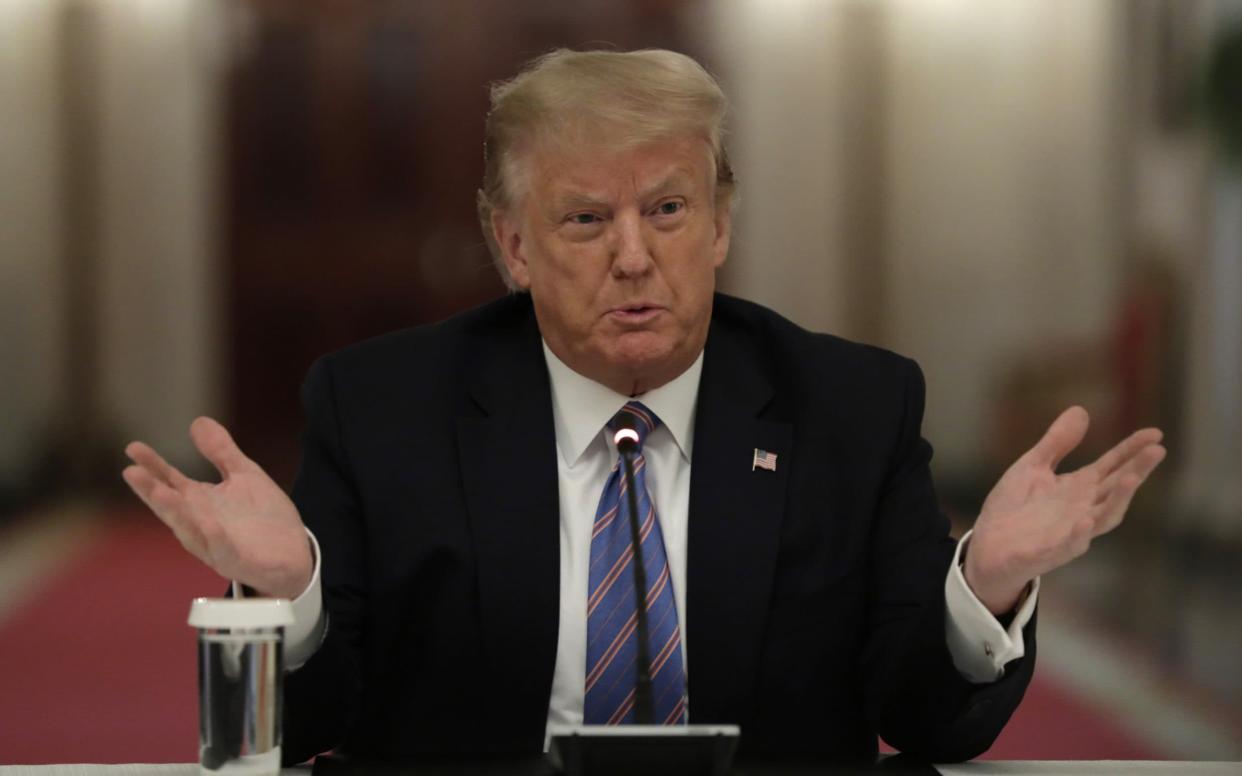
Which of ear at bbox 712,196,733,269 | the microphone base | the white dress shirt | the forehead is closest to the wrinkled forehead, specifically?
the forehead

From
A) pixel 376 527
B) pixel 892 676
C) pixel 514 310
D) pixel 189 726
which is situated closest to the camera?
pixel 892 676

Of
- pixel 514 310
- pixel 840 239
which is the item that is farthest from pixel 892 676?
pixel 840 239

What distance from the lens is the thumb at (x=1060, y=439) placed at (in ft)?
5.23

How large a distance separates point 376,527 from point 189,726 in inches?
99.5

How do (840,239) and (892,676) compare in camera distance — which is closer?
(892,676)

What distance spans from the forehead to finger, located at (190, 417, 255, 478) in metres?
0.57

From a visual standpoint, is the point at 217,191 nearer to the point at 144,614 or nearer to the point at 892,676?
the point at 144,614

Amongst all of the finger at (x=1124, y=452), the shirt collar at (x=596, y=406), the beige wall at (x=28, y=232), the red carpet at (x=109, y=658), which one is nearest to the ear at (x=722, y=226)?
the shirt collar at (x=596, y=406)

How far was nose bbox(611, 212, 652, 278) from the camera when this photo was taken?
1.83 metres

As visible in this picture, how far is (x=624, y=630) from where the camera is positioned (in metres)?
1.79

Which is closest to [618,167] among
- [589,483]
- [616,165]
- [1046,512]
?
[616,165]

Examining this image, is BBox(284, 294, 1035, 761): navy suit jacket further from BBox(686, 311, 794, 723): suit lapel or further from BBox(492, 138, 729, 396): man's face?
BBox(492, 138, 729, 396): man's face

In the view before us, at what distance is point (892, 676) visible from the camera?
5.68 feet

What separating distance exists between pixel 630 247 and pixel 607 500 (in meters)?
0.32
